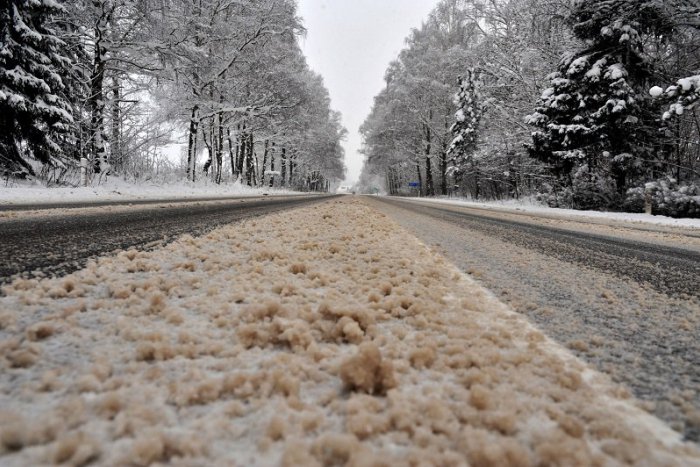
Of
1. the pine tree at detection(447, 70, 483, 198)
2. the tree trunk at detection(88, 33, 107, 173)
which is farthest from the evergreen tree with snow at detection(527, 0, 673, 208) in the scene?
the tree trunk at detection(88, 33, 107, 173)

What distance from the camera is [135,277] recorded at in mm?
1829

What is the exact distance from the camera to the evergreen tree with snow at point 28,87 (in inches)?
360

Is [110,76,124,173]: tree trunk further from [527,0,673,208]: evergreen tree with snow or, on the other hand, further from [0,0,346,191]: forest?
[527,0,673,208]: evergreen tree with snow

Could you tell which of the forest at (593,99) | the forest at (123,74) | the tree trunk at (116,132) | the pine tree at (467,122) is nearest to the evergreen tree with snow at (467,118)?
the pine tree at (467,122)

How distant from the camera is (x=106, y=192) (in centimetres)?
1058

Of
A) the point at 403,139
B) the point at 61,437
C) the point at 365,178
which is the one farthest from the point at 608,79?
the point at 365,178

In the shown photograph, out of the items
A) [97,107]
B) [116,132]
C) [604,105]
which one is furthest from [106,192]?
[604,105]

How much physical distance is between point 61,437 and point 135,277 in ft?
4.05

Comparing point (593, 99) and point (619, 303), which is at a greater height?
point (593, 99)

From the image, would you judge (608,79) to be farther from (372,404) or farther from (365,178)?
(365,178)

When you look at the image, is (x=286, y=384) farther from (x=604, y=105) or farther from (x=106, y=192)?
(x=604, y=105)

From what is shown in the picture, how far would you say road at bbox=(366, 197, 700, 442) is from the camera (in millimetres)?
1177

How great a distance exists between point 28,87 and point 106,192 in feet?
9.79

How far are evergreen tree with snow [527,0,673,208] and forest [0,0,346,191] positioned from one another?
1312 centimetres
